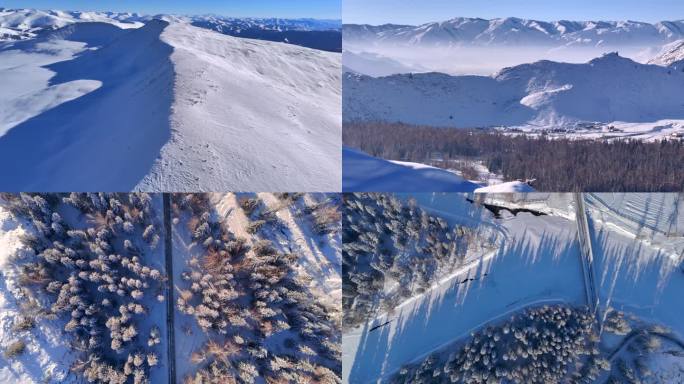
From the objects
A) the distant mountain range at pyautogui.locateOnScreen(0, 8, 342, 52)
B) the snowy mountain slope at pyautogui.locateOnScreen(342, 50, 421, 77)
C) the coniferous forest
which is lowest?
the coniferous forest

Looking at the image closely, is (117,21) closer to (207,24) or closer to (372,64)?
(207,24)

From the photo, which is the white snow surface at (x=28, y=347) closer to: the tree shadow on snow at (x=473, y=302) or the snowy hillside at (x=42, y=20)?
the tree shadow on snow at (x=473, y=302)

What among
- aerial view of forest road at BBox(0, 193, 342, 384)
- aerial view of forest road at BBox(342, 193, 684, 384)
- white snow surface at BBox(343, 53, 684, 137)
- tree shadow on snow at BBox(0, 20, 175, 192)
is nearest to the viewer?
tree shadow on snow at BBox(0, 20, 175, 192)

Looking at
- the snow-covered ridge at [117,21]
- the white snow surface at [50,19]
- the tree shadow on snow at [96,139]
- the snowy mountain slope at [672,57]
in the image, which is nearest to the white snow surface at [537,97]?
the snowy mountain slope at [672,57]

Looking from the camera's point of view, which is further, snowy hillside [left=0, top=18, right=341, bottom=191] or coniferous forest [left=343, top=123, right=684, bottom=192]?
coniferous forest [left=343, top=123, right=684, bottom=192]

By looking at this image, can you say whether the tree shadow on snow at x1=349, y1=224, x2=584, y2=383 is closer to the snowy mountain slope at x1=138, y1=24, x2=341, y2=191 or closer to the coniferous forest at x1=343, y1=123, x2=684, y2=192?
the coniferous forest at x1=343, y1=123, x2=684, y2=192

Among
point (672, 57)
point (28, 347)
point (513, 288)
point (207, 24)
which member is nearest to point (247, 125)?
point (207, 24)

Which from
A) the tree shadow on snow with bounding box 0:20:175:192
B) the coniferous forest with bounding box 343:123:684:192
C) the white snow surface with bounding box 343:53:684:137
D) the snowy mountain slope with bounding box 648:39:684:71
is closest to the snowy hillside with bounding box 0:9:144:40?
the tree shadow on snow with bounding box 0:20:175:192
